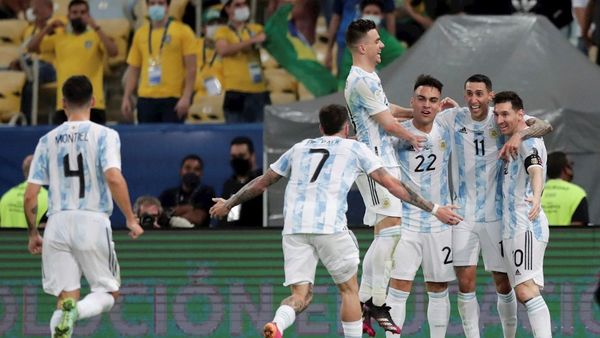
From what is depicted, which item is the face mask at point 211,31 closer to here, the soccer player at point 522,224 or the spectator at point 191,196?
the spectator at point 191,196

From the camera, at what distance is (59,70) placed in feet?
72.3

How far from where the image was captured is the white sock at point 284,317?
13587 millimetres

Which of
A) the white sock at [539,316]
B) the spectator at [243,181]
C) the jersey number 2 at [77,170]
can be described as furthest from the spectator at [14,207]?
the white sock at [539,316]

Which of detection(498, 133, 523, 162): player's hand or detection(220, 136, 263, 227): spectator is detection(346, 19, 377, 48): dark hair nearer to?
detection(498, 133, 523, 162): player's hand

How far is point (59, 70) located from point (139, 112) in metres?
1.25

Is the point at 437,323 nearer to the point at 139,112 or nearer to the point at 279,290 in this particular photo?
the point at 279,290

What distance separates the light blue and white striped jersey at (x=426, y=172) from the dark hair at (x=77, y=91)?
2.75 metres

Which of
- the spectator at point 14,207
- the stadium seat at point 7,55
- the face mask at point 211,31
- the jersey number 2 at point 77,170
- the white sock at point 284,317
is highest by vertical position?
the face mask at point 211,31

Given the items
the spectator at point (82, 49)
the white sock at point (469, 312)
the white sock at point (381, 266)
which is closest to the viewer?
the white sock at point (381, 266)

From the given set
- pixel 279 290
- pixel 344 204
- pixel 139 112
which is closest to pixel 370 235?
pixel 279 290

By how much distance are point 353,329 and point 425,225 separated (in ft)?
5.47

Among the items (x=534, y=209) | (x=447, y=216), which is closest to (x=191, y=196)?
(x=534, y=209)

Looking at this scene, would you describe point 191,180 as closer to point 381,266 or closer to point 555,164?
point 555,164

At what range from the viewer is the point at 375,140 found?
14633 millimetres
